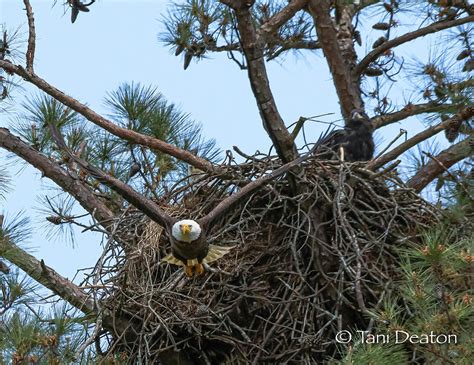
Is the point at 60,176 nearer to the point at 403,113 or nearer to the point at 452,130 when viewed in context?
the point at 452,130

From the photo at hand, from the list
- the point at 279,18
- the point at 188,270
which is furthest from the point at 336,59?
the point at 188,270

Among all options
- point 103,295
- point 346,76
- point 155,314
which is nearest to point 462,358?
point 155,314

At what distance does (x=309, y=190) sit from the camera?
5.29 metres

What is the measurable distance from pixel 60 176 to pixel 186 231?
3.14 ft

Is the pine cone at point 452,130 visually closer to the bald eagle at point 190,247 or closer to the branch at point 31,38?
the bald eagle at point 190,247

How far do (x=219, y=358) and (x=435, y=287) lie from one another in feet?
5.47

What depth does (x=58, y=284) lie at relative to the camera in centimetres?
514

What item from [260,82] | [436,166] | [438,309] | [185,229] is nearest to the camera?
[438,309]

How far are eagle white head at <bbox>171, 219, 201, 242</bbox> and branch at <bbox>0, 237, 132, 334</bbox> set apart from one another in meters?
0.47

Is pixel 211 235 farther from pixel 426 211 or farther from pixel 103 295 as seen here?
pixel 426 211

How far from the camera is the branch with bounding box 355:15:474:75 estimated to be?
20.4ft

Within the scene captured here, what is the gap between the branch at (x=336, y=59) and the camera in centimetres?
654

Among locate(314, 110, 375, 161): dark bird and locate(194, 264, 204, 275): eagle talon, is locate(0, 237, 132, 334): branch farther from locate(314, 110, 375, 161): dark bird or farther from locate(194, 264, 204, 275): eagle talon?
locate(314, 110, 375, 161): dark bird

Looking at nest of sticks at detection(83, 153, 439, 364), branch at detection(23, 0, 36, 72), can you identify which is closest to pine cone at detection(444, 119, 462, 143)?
nest of sticks at detection(83, 153, 439, 364)
